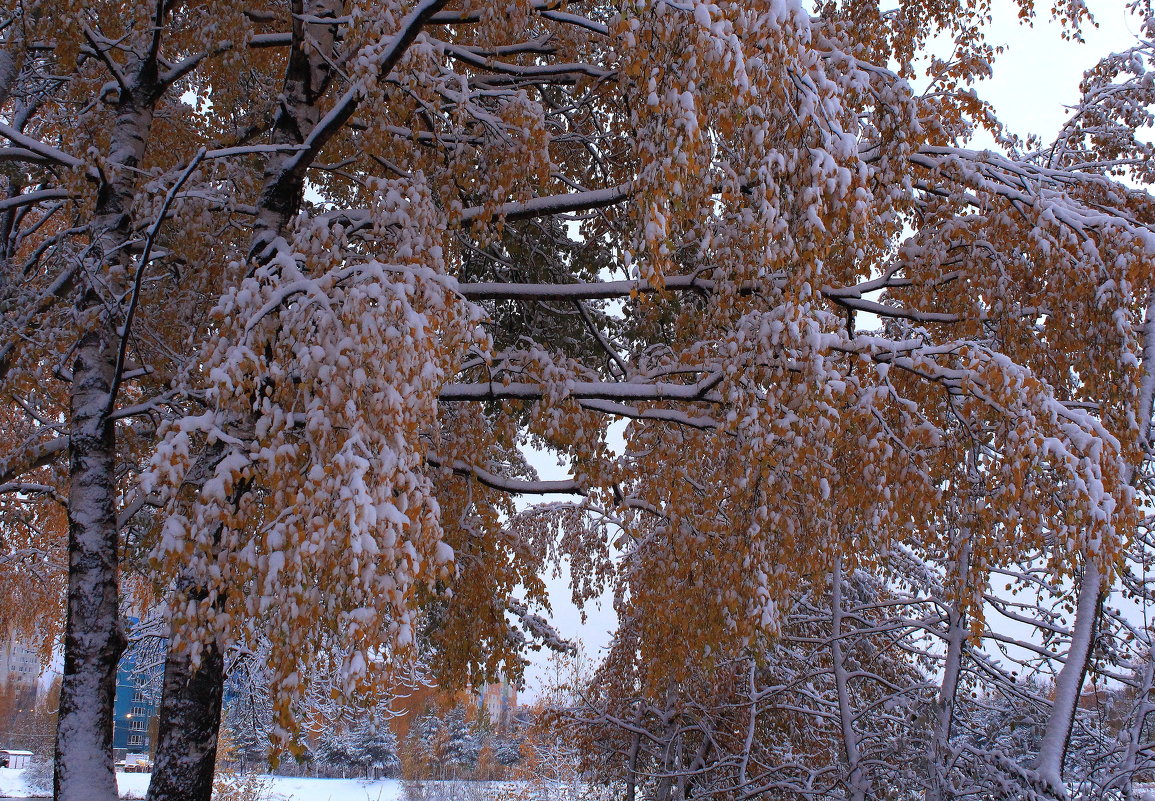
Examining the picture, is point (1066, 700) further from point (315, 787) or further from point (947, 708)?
point (315, 787)

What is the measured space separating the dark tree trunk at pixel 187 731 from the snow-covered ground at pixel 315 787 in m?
20.4

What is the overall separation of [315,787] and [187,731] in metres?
27.7

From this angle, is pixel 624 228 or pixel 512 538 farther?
pixel 512 538

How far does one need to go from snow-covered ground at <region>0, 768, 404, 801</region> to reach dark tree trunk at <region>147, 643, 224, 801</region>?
2042 centimetres

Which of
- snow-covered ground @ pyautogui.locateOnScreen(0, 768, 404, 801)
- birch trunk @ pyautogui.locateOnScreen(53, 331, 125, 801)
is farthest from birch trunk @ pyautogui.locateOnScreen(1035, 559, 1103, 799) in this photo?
snow-covered ground @ pyautogui.locateOnScreen(0, 768, 404, 801)

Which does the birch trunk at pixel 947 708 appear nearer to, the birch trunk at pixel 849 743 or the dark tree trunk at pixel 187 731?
the birch trunk at pixel 849 743

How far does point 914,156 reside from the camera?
548cm

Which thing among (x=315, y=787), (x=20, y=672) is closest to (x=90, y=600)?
(x=315, y=787)

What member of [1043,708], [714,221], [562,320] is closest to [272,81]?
[562,320]

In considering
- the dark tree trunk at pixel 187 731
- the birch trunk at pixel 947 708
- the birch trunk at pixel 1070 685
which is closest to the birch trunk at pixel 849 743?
the birch trunk at pixel 947 708

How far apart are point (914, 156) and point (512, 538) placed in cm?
420

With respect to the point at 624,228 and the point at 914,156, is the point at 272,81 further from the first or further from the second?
the point at 914,156

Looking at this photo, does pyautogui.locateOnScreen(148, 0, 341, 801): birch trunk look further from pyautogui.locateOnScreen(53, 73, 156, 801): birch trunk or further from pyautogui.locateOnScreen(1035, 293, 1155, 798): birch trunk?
pyautogui.locateOnScreen(1035, 293, 1155, 798): birch trunk

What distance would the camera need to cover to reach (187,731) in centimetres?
461
